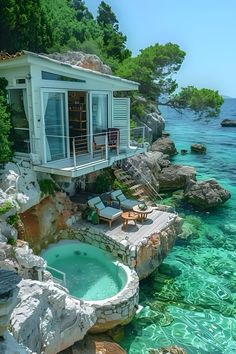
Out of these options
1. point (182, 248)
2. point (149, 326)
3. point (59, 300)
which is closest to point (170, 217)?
point (182, 248)

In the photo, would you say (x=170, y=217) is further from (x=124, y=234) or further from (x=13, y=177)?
(x=13, y=177)

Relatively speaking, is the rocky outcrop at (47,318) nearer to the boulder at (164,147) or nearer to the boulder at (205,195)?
the boulder at (205,195)

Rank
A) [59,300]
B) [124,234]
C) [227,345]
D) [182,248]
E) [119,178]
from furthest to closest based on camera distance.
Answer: [119,178] → [182,248] → [124,234] → [227,345] → [59,300]

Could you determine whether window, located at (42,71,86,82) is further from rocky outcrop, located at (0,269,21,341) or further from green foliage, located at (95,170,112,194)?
rocky outcrop, located at (0,269,21,341)

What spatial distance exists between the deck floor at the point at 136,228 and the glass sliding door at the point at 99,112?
209 inches

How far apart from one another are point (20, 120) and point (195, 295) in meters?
10.8

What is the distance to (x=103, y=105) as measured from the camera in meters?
17.9

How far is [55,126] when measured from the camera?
1502 centimetres

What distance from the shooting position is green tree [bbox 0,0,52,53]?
21.7 m

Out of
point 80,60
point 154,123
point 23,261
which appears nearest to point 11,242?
point 23,261

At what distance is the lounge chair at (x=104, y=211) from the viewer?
14867 millimetres

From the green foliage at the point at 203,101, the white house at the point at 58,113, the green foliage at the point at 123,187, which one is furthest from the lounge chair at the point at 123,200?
the green foliage at the point at 203,101

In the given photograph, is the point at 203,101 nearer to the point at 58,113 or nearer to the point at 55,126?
the point at 58,113

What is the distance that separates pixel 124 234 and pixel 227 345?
566 centimetres
